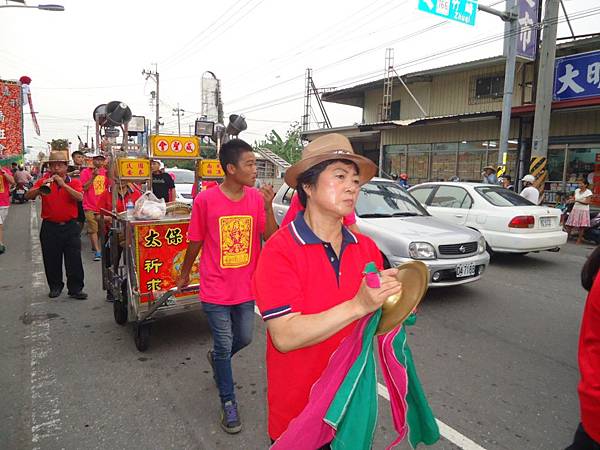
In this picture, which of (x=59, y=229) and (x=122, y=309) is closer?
(x=122, y=309)

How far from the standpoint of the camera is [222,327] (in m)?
2.68

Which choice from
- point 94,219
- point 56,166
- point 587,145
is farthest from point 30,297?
point 587,145

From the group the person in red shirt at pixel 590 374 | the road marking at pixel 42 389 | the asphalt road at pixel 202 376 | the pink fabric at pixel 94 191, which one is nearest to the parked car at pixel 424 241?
the asphalt road at pixel 202 376

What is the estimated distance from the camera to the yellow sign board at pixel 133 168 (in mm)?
4289

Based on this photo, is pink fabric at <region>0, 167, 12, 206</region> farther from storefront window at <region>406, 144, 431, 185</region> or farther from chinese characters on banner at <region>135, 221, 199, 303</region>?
storefront window at <region>406, 144, 431, 185</region>

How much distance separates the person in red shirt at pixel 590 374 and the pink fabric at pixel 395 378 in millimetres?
616

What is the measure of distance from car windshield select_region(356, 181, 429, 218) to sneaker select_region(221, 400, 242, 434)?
3.58 m

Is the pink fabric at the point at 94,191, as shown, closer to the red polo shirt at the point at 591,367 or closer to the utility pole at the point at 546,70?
the red polo shirt at the point at 591,367

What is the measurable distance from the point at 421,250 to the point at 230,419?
3209 mm

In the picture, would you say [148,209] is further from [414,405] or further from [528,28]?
[528,28]

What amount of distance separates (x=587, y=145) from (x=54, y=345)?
14.1 metres

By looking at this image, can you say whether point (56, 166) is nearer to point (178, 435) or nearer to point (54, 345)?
point (54, 345)

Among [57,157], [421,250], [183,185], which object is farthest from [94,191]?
[421,250]

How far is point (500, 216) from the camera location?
283 inches
